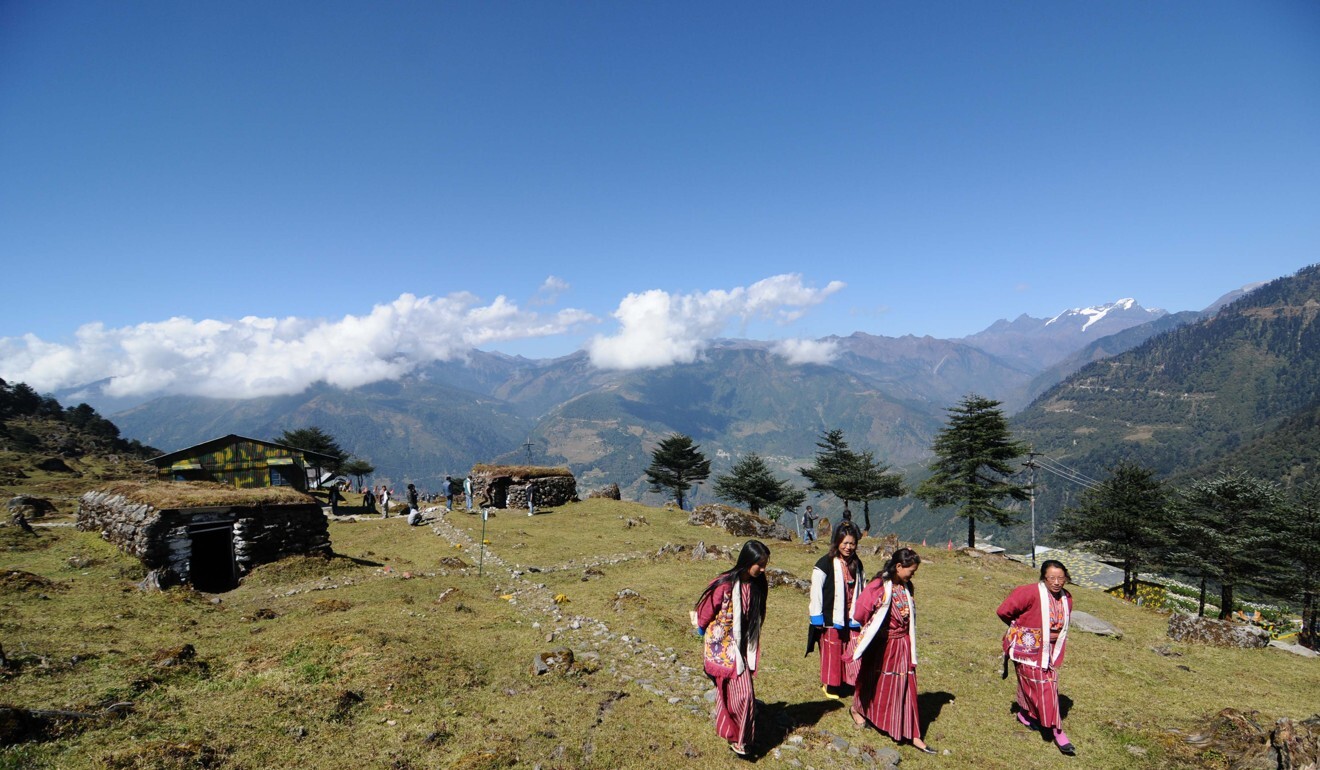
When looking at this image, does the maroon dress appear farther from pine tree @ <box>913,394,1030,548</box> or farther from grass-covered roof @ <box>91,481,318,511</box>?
pine tree @ <box>913,394,1030,548</box>

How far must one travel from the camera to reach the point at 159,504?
51.5ft

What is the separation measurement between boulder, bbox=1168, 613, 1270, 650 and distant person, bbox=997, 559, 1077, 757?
9.92 meters

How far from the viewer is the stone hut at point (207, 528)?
1538 centimetres

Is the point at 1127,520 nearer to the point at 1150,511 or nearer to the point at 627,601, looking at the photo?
the point at 1150,511

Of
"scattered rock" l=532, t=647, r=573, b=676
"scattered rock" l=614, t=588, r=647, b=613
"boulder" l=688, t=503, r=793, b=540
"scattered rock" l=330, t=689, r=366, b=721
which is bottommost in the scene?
"boulder" l=688, t=503, r=793, b=540

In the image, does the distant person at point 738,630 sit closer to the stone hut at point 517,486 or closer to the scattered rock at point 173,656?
the scattered rock at point 173,656

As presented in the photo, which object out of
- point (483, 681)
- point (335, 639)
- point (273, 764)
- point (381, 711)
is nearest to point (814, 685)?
point (483, 681)

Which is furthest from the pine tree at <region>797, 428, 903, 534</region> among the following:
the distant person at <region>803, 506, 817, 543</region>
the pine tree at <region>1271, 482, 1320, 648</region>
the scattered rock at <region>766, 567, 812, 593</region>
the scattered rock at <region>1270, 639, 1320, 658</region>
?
the scattered rock at <region>1270, 639, 1320, 658</region>

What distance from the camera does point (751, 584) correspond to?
7074 millimetres

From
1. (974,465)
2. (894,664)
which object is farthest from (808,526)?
(894,664)

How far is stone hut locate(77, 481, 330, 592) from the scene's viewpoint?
1538cm

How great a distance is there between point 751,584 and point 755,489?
150 feet

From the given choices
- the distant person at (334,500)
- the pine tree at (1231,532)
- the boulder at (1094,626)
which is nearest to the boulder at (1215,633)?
the boulder at (1094,626)

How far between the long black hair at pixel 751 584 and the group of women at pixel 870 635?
13 mm
